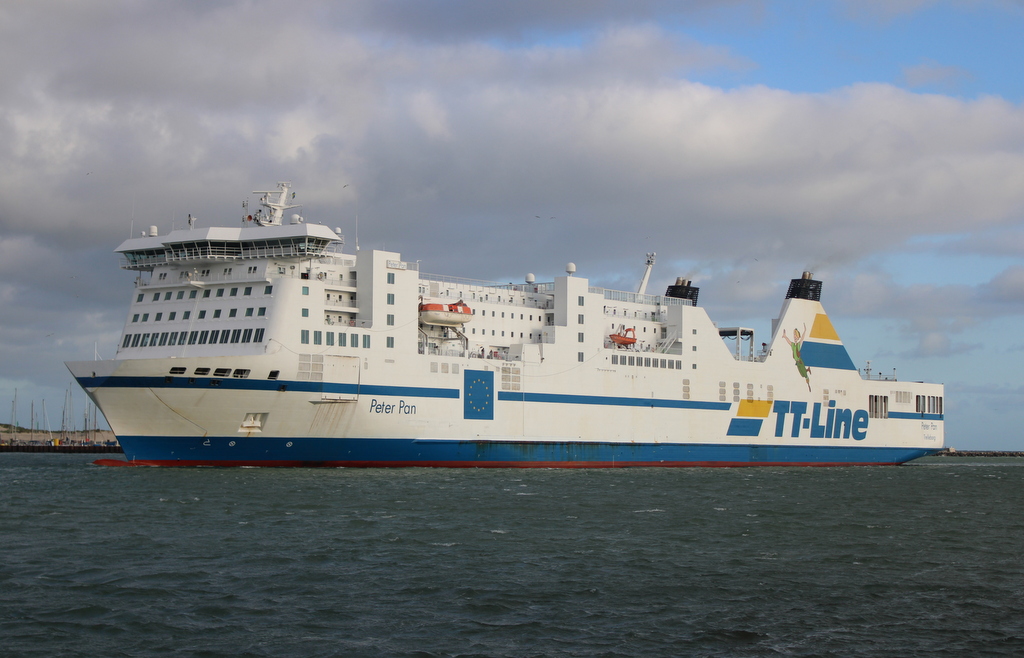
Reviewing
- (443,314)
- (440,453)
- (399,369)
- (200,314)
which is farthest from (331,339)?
(440,453)

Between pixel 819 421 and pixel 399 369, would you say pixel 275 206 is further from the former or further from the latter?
pixel 819 421

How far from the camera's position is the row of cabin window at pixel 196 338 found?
3341 centimetres

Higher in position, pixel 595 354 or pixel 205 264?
pixel 205 264

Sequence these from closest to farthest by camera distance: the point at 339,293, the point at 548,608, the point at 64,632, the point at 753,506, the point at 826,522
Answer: the point at 64,632
the point at 548,608
the point at 826,522
the point at 753,506
the point at 339,293

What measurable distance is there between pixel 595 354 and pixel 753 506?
15.5 meters

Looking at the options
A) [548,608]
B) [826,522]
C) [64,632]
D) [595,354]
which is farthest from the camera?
[595,354]

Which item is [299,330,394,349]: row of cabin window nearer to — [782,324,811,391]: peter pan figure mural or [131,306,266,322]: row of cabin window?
[131,306,266,322]: row of cabin window

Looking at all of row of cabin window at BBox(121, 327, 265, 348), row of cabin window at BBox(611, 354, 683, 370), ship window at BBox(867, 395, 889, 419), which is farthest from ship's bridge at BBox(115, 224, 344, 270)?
ship window at BBox(867, 395, 889, 419)

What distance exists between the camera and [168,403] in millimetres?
31625

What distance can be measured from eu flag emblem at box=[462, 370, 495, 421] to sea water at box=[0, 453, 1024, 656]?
866 cm

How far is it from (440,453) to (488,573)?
20163 mm

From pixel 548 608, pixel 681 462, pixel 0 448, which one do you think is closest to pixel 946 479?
pixel 681 462

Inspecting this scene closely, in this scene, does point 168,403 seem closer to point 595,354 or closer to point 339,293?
point 339,293

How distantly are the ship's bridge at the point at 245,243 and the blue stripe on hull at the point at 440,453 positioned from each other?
6689mm
